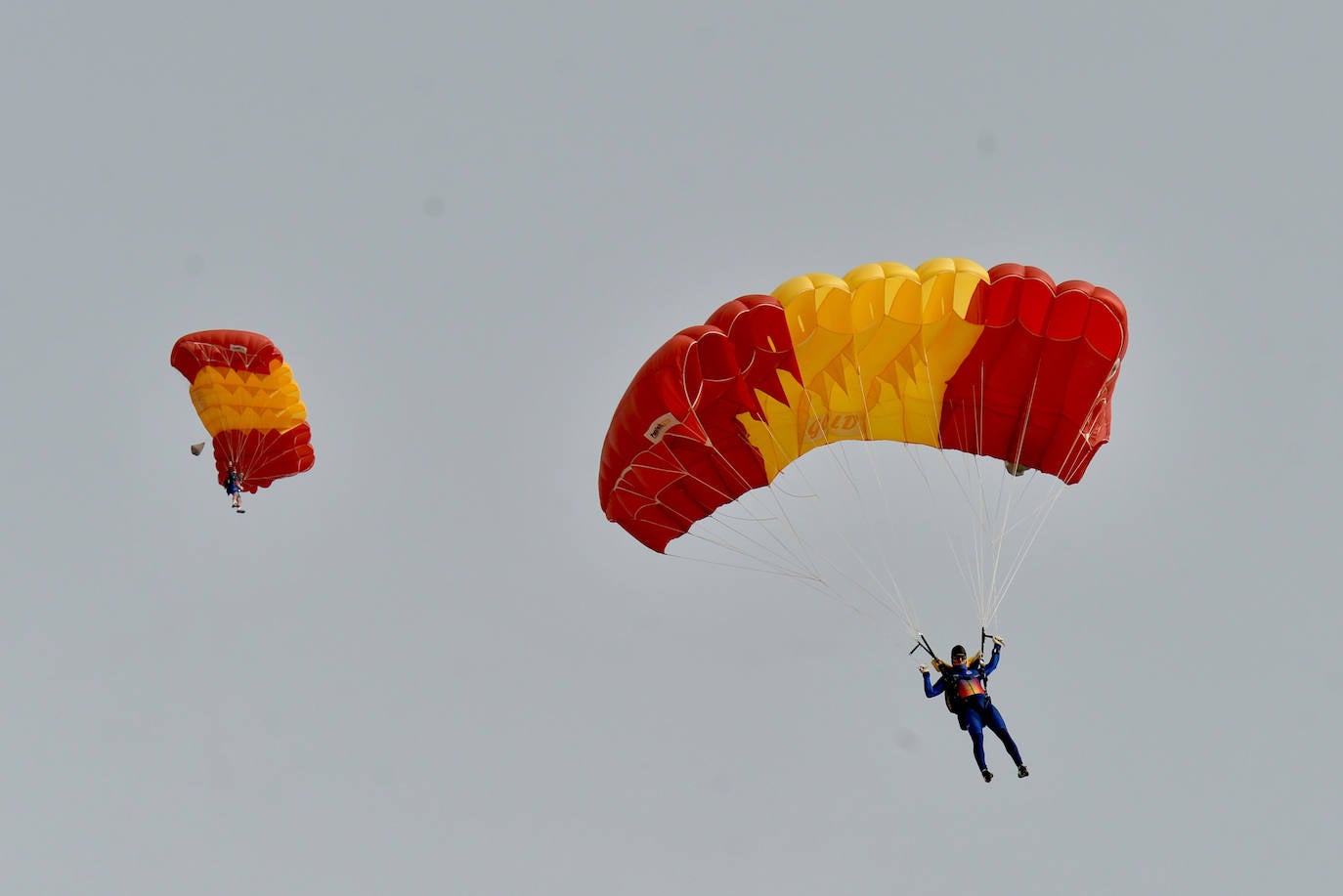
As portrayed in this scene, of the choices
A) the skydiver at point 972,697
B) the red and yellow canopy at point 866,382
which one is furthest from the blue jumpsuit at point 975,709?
the red and yellow canopy at point 866,382

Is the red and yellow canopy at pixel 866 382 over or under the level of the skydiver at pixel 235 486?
under

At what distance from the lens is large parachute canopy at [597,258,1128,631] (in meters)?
15.7

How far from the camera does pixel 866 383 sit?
55.1ft

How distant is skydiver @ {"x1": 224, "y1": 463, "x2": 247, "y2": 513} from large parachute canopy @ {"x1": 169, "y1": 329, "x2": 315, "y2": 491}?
116mm

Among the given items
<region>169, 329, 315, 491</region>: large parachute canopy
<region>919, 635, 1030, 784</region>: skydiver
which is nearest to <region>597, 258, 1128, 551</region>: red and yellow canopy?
<region>919, 635, 1030, 784</region>: skydiver

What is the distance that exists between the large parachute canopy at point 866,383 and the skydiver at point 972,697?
94 cm

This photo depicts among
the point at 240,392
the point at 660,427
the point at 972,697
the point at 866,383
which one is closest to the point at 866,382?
the point at 866,383

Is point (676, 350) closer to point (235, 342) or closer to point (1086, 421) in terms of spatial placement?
point (1086, 421)

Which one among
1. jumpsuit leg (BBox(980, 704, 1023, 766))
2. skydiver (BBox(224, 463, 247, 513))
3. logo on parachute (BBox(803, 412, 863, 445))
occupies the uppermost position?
skydiver (BBox(224, 463, 247, 513))

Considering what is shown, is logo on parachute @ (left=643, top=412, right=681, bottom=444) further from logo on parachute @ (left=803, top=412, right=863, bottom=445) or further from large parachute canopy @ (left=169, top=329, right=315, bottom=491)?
Answer: large parachute canopy @ (left=169, top=329, right=315, bottom=491)

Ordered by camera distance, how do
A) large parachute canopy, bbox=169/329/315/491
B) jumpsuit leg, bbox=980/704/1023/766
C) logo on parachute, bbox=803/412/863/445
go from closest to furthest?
jumpsuit leg, bbox=980/704/1023/766
logo on parachute, bbox=803/412/863/445
large parachute canopy, bbox=169/329/315/491

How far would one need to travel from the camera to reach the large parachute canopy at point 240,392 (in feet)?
83.7

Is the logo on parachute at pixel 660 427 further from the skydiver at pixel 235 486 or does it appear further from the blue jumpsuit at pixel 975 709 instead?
the skydiver at pixel 235 486

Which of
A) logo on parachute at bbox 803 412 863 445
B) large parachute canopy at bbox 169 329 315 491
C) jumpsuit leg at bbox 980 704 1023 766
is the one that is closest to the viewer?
jumpsuit leg at bbox 980 704 1023 766
